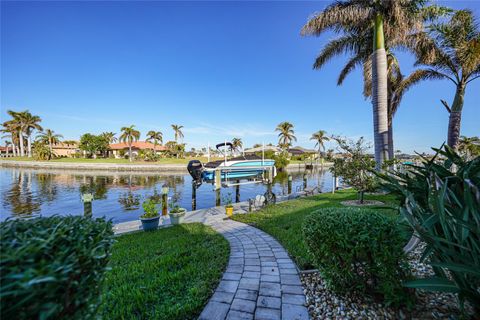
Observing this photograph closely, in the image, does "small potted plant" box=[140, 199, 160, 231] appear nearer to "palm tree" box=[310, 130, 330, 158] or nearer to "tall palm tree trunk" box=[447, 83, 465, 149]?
"tall palm tree trunk" box=[447, 83, 465, 149]

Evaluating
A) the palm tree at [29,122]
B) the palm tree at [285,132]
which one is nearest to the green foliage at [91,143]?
the palm tree at [29,122]

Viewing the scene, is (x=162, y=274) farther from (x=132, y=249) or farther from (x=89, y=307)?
(x=89, y=307)

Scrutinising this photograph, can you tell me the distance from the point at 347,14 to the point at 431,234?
32.7ft

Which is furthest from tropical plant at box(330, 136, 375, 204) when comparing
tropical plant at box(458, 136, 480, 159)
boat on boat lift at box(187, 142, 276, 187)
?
boat on boat lift at box(187, 142, 276, 187)

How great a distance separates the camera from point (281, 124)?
41.9 m

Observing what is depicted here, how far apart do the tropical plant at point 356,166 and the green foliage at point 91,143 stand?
180 ft

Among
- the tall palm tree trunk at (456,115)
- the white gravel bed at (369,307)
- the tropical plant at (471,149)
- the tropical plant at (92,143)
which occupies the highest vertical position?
the tropical plant at (92,143)

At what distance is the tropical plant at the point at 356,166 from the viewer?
23.4 ft

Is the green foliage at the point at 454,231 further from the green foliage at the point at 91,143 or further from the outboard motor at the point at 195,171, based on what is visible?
the green foliage at the point at 91,143

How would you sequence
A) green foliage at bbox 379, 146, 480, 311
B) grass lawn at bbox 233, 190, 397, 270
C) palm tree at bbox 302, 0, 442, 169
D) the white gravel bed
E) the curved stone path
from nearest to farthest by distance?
green foliage at bbox 379, 146, 480, 311 → the white gravel bed → the curved stone path → grass lawn at bbox 233, 190, 397, 270 → palm tree at bbox 302, 0, 442, 169

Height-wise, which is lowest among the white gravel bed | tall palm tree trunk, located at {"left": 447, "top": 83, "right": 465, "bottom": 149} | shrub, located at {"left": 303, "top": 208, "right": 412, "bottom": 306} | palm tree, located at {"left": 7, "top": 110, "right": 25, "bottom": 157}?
the white gravel bed

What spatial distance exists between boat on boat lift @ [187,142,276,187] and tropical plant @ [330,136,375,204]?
348 cm

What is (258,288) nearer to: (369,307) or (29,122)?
(369,307)

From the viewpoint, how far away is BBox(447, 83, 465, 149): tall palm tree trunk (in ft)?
29.7
